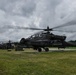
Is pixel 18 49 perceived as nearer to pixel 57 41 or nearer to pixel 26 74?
pixel 57 41

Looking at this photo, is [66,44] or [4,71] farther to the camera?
[66,44]

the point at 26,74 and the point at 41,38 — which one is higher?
the point at 41,38

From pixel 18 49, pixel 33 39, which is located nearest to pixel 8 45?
pixel 18 49

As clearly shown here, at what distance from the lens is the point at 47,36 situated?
159 feet

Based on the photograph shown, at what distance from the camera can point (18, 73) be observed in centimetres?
1672

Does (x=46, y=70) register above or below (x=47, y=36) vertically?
below

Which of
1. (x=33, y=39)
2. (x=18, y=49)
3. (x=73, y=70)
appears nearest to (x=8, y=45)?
(x=18, y=49)

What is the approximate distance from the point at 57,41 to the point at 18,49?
1053 centimetres

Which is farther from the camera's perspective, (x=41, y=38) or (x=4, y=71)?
(x=41, y=38)

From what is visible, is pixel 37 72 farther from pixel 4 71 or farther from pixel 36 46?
pixel 36 46

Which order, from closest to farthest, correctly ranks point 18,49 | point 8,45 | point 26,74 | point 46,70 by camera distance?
point 26,74 → point 46,70 → point 18,49 → point 8,45

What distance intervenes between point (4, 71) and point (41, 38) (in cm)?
3184

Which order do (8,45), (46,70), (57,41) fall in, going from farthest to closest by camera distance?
(8,45), (57,41), (46,70)

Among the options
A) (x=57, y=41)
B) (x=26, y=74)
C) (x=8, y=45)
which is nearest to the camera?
(x=26, y=74)
